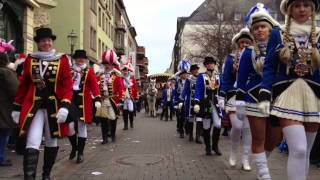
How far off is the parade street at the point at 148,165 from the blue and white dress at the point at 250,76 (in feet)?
4.13

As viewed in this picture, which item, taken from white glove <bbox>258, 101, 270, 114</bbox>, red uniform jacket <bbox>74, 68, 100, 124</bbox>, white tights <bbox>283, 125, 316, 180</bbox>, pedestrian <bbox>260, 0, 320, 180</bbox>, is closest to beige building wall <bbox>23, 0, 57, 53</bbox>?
red uniform jacket <bbox>74, 68, 100, 124</bbox>

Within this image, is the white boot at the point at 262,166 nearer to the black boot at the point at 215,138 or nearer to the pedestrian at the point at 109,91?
the black boot at the point at 215,138

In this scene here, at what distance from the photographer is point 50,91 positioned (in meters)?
6.75

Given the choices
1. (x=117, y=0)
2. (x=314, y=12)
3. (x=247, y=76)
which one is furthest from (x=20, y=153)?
(x=117, y=0)

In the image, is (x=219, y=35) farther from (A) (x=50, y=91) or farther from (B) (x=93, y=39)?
(A) (x=50, y=91)

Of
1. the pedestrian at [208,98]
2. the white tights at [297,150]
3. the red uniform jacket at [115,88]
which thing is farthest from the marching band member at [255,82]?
the red uniform jacket at [115,88]

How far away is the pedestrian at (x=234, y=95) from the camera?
8.00m

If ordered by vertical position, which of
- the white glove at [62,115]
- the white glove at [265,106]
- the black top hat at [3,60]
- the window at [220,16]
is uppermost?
the window at [220,16]

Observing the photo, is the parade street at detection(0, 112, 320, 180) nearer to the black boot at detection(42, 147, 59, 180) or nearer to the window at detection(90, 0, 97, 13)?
the black boot at detection(42, 147, 59, 180)

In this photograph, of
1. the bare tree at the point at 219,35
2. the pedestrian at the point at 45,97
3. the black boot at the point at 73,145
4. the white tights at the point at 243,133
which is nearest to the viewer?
the pedestrian at the point at 45,97

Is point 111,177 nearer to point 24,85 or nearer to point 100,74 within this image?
point 24,85

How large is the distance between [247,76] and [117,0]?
63.5 m

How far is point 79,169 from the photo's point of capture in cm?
847

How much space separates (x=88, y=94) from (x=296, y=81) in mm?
5498
